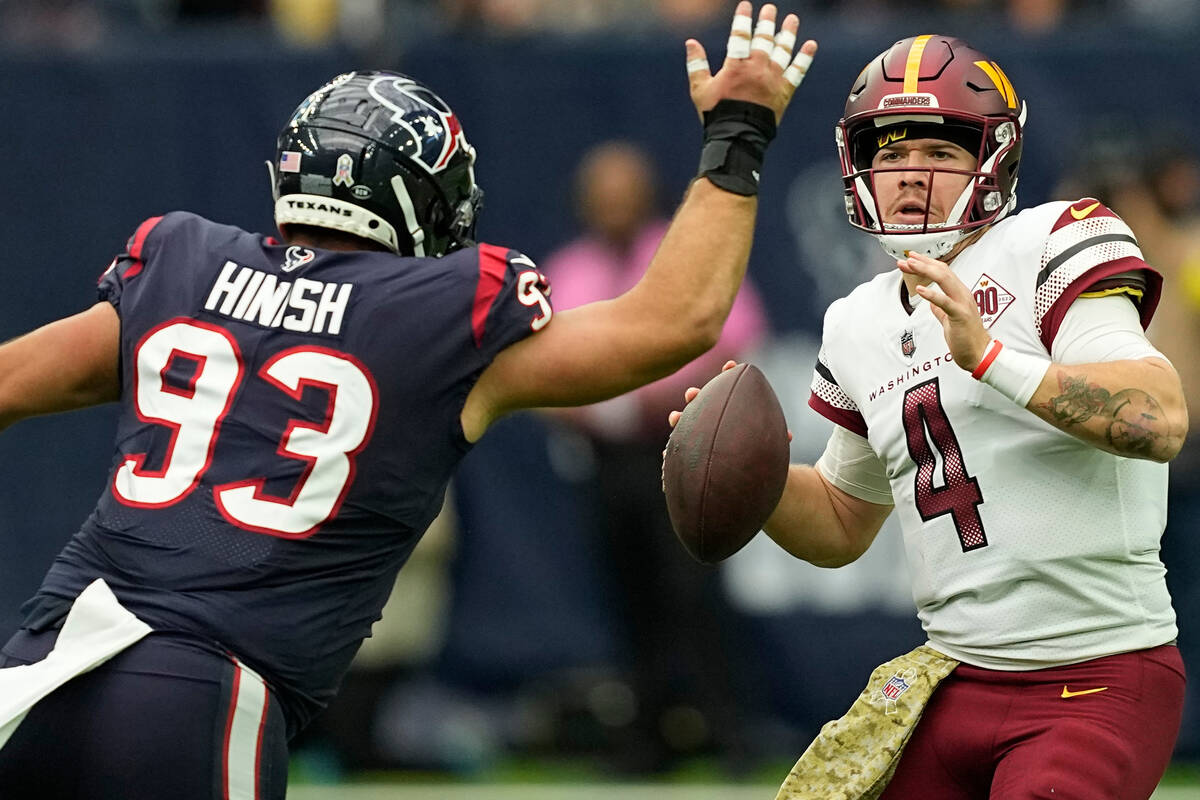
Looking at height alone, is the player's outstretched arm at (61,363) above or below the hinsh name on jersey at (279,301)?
below

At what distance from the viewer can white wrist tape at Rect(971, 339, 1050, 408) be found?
331cm

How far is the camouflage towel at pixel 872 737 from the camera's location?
3.65 meters

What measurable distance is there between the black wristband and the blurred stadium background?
3692 millimetres

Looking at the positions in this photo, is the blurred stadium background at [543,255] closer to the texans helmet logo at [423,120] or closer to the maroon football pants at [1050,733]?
the maroon football pants at [1050,733]

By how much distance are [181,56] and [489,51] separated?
4.27 feet

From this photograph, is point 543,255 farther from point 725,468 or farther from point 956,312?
point 956,312

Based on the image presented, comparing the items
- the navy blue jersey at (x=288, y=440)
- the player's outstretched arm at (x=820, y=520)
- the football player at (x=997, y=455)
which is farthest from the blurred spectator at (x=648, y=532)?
the navy blue jersey at (x=288, y=440)

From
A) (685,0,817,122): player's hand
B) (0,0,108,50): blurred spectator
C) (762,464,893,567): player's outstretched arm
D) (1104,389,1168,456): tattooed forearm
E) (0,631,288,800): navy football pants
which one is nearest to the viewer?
(0,631,288,800): navy football pants

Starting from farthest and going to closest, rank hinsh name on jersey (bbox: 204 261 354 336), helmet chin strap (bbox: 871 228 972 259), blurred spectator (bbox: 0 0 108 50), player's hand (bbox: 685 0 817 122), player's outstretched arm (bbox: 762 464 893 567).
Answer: blurred spectator (bbox: 0 0 108 50) → player's outstretched arm (bbox: 762 464 893 567) → helmet chin strap (bbox: 871 228 972 259) → player's hand (bbox: 685 0 817 122) → hinsh name on jersey (bbox: 204 261 354 336)

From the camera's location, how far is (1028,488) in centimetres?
354

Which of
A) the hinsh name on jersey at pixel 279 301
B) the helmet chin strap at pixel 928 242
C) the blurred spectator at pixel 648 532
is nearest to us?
the hinsh name on jersey at pixel 279 301

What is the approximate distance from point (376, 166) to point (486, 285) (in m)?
0.35

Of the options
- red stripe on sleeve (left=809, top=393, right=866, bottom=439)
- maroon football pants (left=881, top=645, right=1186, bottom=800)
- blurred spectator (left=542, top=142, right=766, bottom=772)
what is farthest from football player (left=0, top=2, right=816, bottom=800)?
blurred spectator (left=542, top=142, right=766, bottom=772)

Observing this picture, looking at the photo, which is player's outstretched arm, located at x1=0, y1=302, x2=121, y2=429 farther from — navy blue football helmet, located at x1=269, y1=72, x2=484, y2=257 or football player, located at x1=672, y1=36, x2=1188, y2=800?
football player, located at x1=672, y1=36, x2=1188, y2=800
